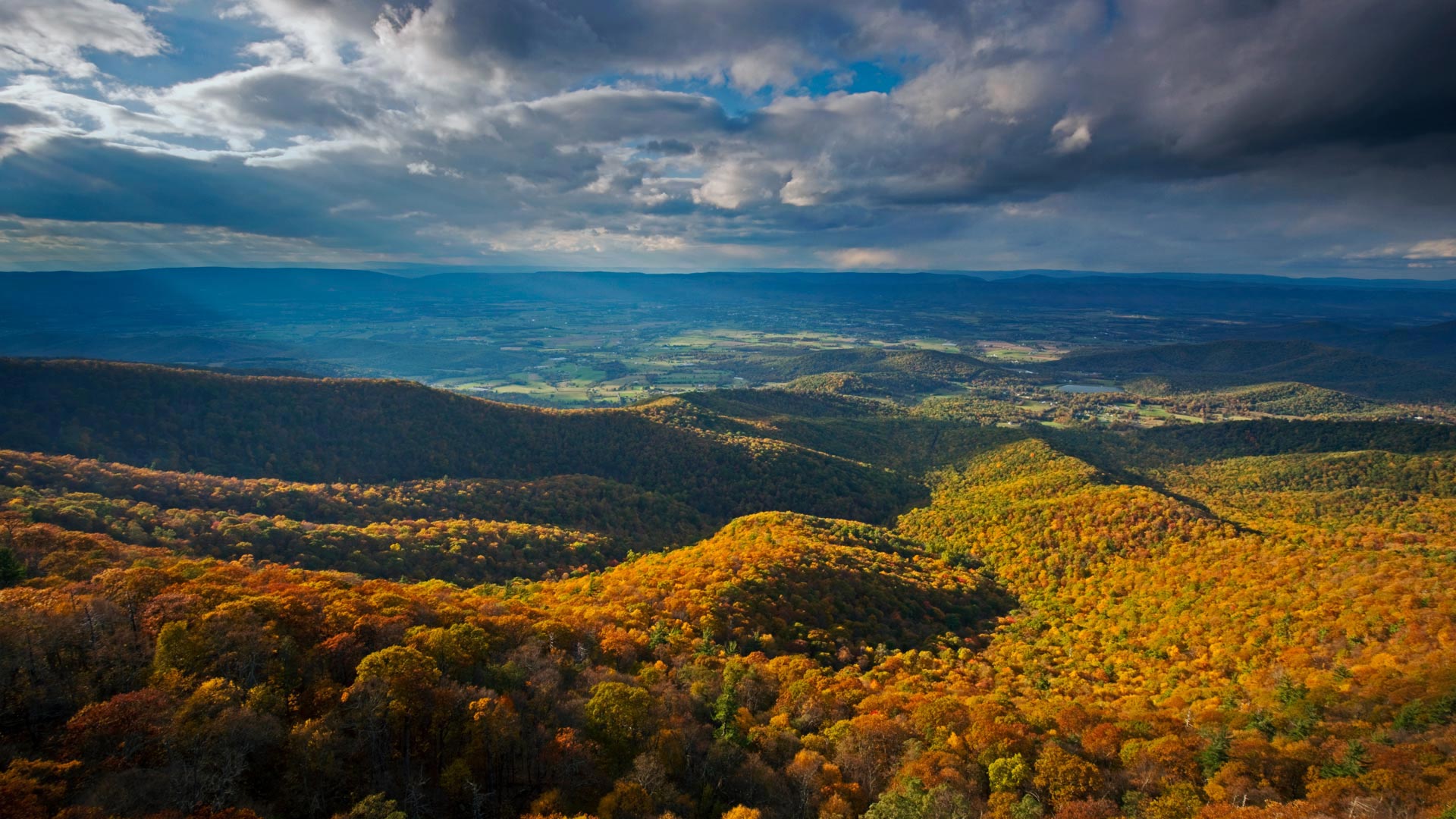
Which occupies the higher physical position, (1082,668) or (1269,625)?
(1269,625)

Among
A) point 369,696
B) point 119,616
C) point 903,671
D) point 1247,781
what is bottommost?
point 903,671

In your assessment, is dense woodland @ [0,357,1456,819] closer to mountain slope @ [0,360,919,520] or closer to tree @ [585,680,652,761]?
tree @ [585,680,652,761]

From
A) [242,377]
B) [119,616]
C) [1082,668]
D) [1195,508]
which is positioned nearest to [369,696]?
[119,616]

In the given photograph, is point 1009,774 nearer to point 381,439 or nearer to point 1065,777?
point 1065,777

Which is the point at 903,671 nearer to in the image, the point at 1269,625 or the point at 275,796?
the point at 1269,625

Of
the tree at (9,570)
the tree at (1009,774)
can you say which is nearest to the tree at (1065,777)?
the tree at (1009,774)

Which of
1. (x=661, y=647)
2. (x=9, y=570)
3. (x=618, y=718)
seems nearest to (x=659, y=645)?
(x=661, y=647)

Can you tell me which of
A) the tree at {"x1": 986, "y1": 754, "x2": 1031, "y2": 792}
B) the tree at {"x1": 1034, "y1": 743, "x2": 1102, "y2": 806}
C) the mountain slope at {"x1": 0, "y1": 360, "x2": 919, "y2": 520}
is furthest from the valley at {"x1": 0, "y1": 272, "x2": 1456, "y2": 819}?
the mountain slope at {"x1": 0, "y1": 360, "x2": 919, "y2": 520}

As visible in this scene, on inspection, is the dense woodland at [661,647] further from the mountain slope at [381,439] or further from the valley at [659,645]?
the mountain slope at [381,439]
